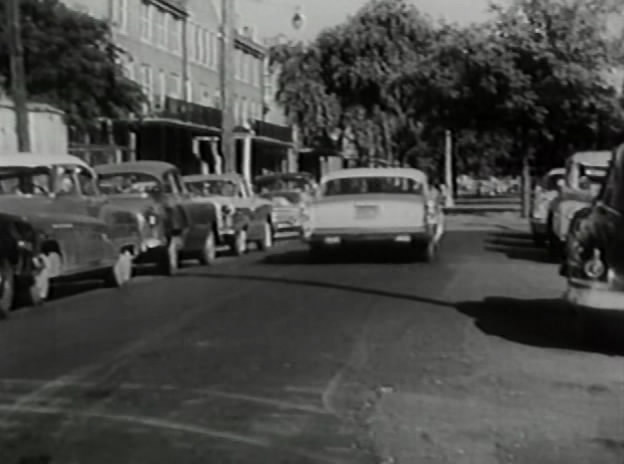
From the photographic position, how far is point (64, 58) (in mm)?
35719

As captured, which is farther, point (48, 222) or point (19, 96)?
point (19, 96)

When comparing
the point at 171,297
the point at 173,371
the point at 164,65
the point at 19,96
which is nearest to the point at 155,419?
the point at 173,371

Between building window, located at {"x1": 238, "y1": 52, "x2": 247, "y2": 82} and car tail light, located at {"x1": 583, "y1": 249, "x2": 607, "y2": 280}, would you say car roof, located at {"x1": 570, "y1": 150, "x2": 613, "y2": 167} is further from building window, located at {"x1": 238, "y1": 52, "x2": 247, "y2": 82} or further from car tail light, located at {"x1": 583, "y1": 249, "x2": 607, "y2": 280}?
building window, located at {"x1": 238, "y1": 52, "x2": 247, "y2": 82}

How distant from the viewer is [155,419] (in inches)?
335

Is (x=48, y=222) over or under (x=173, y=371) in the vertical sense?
over

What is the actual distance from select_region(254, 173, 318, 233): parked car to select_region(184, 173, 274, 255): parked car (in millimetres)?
1978

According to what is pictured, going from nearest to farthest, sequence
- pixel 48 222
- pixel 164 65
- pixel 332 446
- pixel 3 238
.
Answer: pixel 332 446 → pixel 3 238 → pixel 48 222 → pixel 164 65

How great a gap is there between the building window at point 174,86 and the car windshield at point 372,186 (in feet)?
109

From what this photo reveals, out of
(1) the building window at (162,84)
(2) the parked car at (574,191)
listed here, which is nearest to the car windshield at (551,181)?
(2) the parked car at (574,191)

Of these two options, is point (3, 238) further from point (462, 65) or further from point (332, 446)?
point (462, 65)

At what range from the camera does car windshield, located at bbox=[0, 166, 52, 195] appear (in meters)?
17.1

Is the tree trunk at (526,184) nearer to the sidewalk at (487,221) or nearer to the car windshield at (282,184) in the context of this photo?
A: the sidewalk at (487,221)

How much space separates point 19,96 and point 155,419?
58.6 ft

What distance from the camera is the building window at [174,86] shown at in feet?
185
